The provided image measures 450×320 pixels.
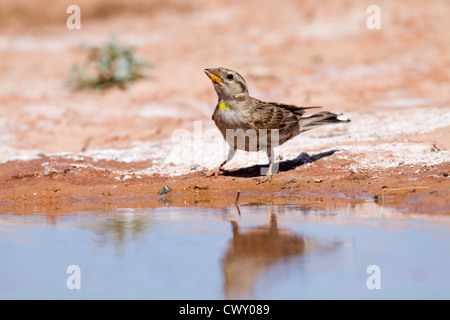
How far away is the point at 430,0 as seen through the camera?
1614 cm

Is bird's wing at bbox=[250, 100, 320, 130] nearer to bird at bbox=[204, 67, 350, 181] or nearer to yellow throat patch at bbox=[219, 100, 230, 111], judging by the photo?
bird at bbox=[204, 67, 350, 181]

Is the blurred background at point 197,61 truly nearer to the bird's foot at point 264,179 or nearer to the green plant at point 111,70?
the green plant at point 111,70

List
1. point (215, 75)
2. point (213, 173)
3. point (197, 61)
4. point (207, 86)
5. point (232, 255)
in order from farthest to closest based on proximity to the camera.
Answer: point (197, 61), point (207, 86), point (213, 173), point (215, 75), point (232, 255)

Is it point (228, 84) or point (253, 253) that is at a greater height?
point (228, 84)

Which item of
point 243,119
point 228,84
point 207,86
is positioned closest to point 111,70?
point 207,86

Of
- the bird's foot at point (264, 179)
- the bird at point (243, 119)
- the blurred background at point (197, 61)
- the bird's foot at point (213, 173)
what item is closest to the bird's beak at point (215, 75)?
the bird at point (243, 119)

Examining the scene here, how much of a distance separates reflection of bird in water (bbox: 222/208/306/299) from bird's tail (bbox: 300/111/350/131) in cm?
261

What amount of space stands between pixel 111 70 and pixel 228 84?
6607mm

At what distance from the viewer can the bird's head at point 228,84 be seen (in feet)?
22.1

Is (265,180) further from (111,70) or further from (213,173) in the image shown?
(111,70)

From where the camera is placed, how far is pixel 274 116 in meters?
6.92

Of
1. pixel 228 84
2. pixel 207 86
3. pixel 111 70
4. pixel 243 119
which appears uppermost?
pixel 111 70

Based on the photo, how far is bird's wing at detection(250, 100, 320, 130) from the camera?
6.79 m

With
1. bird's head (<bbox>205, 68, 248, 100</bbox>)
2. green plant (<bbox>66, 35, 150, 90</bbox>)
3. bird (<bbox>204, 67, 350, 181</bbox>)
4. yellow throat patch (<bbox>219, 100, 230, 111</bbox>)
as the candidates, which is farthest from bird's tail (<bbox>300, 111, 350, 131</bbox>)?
green plant (<bbox>66, 35, 150, 90</bbox>)
